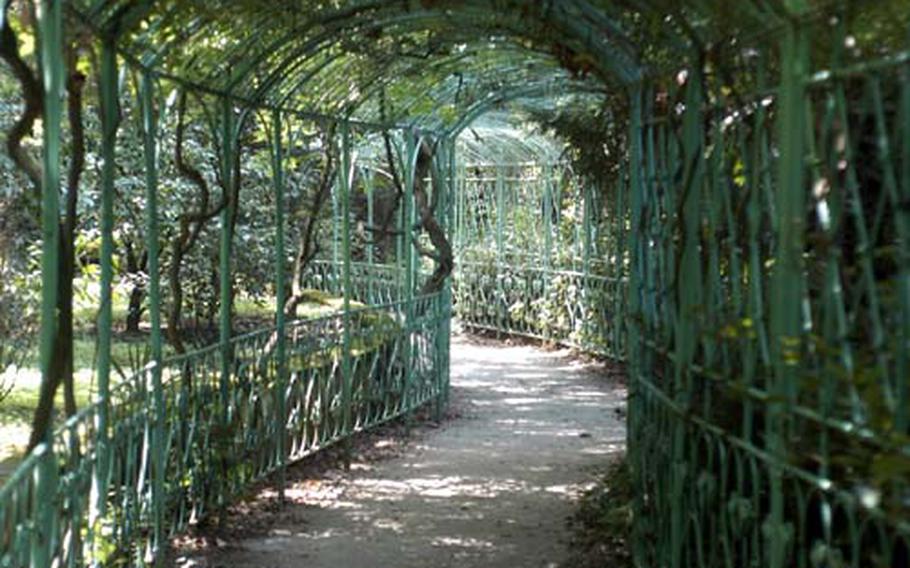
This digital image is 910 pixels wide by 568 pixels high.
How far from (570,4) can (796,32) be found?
2955mm

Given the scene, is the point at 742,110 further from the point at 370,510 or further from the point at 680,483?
the point at 370,510

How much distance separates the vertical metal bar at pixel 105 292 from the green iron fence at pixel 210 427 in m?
0.02

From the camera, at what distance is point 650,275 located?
5.97 meters

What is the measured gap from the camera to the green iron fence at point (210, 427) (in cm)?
424

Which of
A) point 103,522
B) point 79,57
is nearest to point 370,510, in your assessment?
point 103,522

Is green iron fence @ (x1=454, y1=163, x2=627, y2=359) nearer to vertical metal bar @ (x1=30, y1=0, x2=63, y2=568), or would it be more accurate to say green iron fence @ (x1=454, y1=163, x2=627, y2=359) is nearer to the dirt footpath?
the dirt footpath

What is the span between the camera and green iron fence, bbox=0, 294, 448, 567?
4238mm

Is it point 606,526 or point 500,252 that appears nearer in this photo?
point 606,526

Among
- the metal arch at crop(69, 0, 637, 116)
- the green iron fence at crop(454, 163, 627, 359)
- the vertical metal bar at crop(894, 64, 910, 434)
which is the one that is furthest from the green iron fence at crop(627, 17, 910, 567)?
the green iron fence at crop(454, 163, 627, 359)

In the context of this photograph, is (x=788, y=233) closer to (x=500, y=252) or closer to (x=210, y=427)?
(x=210, y=427)

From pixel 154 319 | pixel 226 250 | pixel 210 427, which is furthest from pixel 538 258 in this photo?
pixel 154 319

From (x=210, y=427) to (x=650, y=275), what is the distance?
262 centimetres

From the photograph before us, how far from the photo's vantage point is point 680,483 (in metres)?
4.81

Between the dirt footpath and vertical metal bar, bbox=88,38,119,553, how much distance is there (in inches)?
61.9
